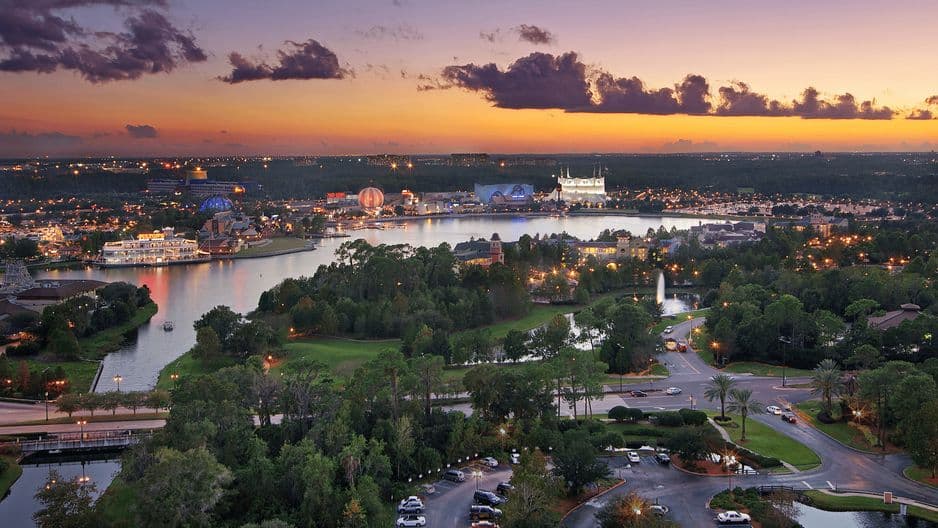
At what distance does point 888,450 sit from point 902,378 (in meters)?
0.85

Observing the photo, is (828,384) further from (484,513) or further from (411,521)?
(411,521)

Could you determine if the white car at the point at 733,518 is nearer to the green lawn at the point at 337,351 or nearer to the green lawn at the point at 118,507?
the green lawn at the point at 118,507

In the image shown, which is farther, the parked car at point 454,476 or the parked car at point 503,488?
the parked car at point 454,476

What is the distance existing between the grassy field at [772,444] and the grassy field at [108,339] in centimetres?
Result: 1068

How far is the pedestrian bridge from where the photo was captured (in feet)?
30.0

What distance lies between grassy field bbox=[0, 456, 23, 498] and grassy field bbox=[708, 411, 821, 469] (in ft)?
24.8

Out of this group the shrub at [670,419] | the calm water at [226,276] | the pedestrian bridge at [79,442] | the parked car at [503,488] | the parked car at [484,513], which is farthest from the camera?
the calm water at [226,276]

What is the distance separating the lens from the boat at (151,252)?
27.1m

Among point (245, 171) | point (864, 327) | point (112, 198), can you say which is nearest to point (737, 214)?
point (864, 327)

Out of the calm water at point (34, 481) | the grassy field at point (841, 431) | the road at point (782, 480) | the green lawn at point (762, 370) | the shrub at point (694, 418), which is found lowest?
the calm water at point (34, 481)

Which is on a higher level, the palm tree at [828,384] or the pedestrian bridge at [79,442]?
the palm tree at [828,384]

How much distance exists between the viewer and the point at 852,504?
24.2 ft

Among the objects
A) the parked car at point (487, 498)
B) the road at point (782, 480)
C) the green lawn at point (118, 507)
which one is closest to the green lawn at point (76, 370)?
the green lawn at point (118, 507)

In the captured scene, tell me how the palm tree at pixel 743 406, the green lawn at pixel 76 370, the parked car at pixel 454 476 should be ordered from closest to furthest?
the parked car at pixel 454 476 < the palm tree at pixel 743 406 < the green lawn at pixel 76 370
